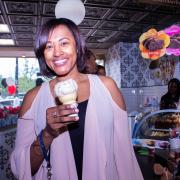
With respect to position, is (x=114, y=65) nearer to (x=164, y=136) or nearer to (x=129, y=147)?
(x=164, y=136)

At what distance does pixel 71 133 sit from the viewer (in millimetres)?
1452

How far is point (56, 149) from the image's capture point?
1393 millimetres

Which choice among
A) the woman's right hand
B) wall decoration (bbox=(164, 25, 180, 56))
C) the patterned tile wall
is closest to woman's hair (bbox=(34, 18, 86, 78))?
the woman's right hand

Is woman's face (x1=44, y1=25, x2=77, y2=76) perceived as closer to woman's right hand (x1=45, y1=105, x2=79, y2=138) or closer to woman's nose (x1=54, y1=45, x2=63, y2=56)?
woman's nose (x1=54, y1=45, x2=63, y2=56)

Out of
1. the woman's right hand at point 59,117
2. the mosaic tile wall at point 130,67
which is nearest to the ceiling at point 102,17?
the mosaic tile wall at point 130,67

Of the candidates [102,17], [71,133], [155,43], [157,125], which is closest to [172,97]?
[155,43]

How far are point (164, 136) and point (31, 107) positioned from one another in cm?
207

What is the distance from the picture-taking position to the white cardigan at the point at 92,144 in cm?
138

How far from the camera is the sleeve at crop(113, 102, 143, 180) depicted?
145cm

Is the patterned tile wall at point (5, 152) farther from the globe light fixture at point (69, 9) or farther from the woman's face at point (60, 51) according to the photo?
the woman's face at point (60, 51)

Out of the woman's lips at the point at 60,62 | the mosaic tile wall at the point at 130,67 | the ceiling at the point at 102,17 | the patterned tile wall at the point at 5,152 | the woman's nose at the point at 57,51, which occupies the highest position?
the ceiling at the point at 102,17

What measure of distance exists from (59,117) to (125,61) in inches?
317

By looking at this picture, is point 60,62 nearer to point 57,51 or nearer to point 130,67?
point 57,51

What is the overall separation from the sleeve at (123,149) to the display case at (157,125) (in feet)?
5.48
